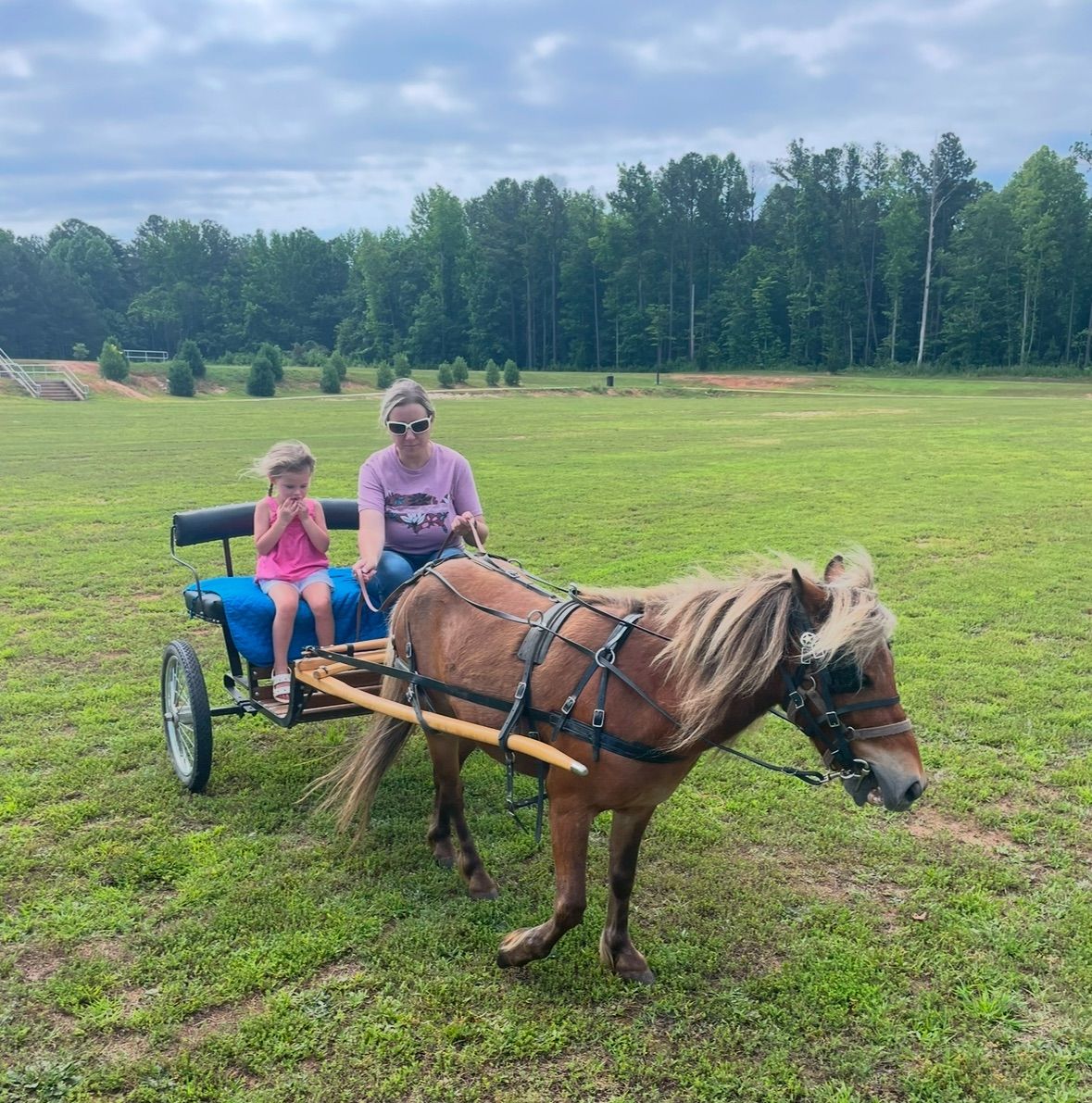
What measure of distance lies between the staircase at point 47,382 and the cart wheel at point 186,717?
50.2 m

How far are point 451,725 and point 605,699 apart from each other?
2.55 feet

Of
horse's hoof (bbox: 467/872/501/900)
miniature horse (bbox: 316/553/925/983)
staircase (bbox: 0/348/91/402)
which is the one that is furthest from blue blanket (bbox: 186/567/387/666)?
staircase (bbox: 0/348/91/402)

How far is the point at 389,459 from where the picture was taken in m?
5.02

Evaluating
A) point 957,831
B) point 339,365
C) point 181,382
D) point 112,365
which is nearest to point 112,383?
point 112,365

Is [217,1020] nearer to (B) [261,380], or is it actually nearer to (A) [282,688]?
(A) [282,688]

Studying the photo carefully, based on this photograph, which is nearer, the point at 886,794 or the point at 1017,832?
the point at 886,794

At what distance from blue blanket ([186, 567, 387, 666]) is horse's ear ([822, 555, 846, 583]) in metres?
3.01

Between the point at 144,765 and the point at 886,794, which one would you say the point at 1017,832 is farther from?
the point at 144,765

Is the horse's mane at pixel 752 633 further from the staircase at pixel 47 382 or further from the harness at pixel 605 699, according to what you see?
the staircase at pixel 47 382

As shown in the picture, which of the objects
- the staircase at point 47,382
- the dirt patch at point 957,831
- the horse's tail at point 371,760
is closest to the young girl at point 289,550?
the horse's tail at point 371,760

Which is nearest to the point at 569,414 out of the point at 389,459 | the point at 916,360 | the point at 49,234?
the point at 389,459

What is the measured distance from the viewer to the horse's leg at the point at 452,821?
401 centimetres

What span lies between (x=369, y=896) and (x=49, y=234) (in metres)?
143

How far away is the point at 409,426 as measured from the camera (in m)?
4.75
